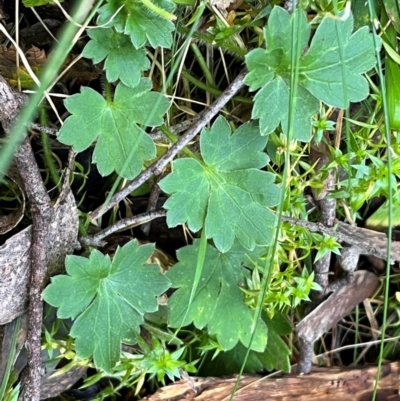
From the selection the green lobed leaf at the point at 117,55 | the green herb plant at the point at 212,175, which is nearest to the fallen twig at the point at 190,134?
the green herb plant at the point at 212,175

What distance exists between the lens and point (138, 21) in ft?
2.62

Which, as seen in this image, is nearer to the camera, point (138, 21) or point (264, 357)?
point (138, 21)

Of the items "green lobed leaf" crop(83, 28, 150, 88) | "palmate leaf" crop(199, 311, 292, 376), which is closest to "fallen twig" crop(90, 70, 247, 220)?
"green lobed leaf" crop(83, 28, 150, 88)

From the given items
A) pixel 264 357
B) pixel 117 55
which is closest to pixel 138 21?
pixel 117 55

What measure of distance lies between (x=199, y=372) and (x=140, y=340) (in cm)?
26

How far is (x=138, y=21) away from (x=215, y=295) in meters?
0.52

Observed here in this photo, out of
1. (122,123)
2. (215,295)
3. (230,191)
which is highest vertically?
(122,123)

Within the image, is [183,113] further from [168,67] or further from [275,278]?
[275,278]

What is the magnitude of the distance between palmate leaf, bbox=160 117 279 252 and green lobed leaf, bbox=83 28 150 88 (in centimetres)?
15

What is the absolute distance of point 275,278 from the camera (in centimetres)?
100

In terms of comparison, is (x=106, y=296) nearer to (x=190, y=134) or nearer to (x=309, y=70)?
(x=190, y=134)

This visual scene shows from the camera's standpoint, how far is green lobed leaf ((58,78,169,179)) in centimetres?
84

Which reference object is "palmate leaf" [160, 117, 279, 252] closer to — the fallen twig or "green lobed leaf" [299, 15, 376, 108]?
the fallen twig

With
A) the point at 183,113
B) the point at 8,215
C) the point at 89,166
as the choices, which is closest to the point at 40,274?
the point at 8,215
